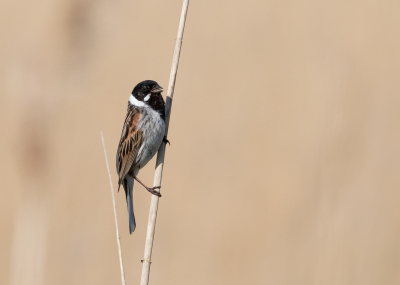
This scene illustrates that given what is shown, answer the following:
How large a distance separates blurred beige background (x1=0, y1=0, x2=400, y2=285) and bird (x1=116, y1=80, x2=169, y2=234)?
0.39m

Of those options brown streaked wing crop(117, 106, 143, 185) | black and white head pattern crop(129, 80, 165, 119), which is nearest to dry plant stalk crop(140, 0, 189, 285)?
black and white head pattern crop(129, 80, 165, 119)

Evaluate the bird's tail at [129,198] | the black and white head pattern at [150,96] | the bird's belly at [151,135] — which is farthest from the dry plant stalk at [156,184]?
the bird's tail at [129,198]

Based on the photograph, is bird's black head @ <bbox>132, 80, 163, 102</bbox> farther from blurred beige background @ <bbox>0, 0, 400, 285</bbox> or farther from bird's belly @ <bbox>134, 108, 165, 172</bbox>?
blurred beige background @ <bbox>0, 0, 400, 285</bbox>

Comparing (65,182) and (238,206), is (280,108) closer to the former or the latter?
(238,206)

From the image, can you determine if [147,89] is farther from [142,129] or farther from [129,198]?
[129,198]

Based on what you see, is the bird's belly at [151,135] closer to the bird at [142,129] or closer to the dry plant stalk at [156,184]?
the bird at [142,129]

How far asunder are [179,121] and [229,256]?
1.43m

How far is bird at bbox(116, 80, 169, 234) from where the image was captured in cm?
267

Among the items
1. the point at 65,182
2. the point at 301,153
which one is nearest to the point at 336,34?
the point at 301,153

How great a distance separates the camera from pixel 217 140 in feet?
14.6

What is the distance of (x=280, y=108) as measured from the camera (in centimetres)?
462

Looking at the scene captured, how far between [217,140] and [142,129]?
1.80m

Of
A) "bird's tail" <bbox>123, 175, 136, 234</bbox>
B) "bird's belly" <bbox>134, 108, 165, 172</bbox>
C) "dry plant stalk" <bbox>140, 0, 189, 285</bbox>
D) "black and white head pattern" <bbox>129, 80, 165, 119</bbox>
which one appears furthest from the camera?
"bird's tail" <bbox>123, 175, 136, 234</bbox>

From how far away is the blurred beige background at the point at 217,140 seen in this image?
2.79m
